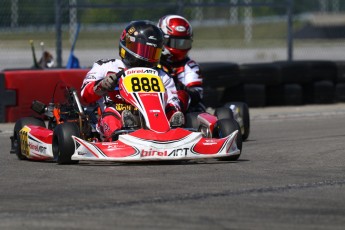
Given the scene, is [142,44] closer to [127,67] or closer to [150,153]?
[127,67]

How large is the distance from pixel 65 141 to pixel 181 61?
118 inches

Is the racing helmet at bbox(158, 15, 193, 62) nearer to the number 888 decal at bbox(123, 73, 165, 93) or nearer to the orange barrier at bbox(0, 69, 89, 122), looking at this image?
the number 888 decal at bbox(123, 73, 165, 93)

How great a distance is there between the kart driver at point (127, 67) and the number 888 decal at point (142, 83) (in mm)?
156

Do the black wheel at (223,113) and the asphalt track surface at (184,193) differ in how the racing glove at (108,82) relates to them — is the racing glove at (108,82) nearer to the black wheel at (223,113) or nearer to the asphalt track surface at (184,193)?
the asphalt track surface at (184,193)

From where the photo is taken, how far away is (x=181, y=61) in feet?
36.7

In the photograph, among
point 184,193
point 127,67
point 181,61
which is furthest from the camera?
point 181,61

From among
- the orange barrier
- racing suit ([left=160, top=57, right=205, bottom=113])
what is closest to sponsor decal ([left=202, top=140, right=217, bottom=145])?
racing suit ([left=160, top=57, right=205, bottom=113])

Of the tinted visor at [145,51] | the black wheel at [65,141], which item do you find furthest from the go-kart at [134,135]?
the tinted visor at [145,51]

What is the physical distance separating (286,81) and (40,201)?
10019 millimetres

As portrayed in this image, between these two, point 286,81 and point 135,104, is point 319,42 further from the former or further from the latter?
point 135,104

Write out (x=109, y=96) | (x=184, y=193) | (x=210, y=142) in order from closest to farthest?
(x=184, y=193)
(x=210, y=142)
(x=109, y=96)

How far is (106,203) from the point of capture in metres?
6.34

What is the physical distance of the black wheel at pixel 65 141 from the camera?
8422 millimetres

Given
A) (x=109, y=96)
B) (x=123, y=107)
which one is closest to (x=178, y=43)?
(x=109, y=96)
